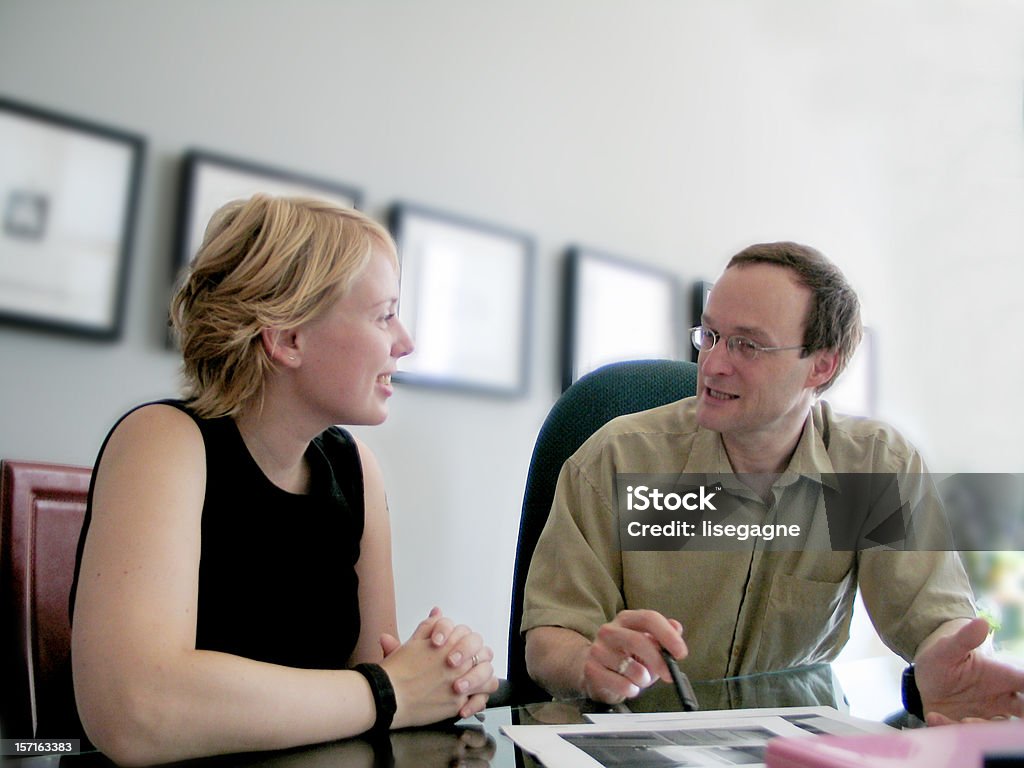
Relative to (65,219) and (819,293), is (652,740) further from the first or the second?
(65,219)

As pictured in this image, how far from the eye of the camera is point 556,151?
2273 mm

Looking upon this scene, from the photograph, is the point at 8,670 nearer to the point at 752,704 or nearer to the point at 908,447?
the point at 752,704

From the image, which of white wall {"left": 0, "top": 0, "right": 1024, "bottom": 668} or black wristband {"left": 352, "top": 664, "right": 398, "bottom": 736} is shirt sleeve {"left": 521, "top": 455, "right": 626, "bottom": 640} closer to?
black wristband {"left": 352, "top": 664, "right": 398, "bottom": 736}

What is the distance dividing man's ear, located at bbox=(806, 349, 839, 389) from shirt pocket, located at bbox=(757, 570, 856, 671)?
343 millimetres

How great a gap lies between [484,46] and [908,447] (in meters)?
1.46

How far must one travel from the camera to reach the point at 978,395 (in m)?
2.95

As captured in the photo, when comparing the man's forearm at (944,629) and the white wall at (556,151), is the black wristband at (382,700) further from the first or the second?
the white wall at (556,151)

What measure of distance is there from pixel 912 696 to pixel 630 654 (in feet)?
1.15

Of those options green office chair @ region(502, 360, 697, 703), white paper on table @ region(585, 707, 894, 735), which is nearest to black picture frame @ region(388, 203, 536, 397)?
green office chair @ region(502, 360, 697, 703)

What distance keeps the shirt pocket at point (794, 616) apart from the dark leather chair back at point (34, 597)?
3.20 feet

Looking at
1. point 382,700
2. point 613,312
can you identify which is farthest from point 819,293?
point 382,700

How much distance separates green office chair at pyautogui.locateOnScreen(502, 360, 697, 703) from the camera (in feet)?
4.43

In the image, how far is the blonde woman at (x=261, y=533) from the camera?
700 millimetres

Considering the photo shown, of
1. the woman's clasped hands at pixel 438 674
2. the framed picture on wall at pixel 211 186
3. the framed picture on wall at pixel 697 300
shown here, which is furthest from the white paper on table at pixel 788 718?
the framed picture on wall at pixel 697 300
